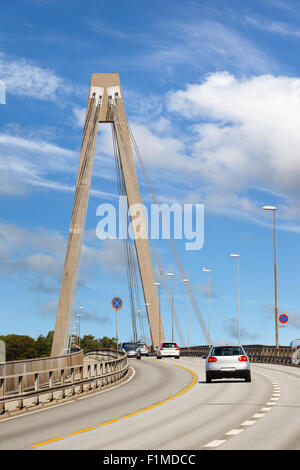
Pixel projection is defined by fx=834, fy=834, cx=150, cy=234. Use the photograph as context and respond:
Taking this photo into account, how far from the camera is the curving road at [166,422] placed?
12508 mm

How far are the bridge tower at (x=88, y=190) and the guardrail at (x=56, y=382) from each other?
18526 mm

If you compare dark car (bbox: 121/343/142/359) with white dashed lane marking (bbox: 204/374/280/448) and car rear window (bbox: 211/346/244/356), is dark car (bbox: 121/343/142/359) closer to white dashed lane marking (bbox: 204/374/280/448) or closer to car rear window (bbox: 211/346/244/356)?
car rear window (bbox: 211/346/244/356)

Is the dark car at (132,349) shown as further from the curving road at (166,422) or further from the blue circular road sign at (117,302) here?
the curving road at (166,422)

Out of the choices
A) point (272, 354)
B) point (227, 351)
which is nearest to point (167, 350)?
point (272, 354)

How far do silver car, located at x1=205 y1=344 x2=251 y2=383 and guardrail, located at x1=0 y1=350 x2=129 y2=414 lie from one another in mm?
3889

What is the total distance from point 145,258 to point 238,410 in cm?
4090

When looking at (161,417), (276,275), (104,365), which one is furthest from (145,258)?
(161,417)

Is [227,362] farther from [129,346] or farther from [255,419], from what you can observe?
[129,346]

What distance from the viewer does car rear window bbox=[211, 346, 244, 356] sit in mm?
29750

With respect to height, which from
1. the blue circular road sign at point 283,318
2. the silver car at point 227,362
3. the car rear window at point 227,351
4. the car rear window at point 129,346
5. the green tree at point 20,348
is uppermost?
the green tree at point 20,348

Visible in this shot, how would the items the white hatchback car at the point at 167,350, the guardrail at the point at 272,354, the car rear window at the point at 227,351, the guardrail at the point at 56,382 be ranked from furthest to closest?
the white hatchback car at the point at 167,350 < the guardrail at the point at 272,354 < the car rear window at the point at 227,351 < the guardrail at the point at 56,382

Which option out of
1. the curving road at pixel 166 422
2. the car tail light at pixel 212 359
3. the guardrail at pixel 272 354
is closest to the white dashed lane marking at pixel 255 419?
the curving road at pixel 166 422
